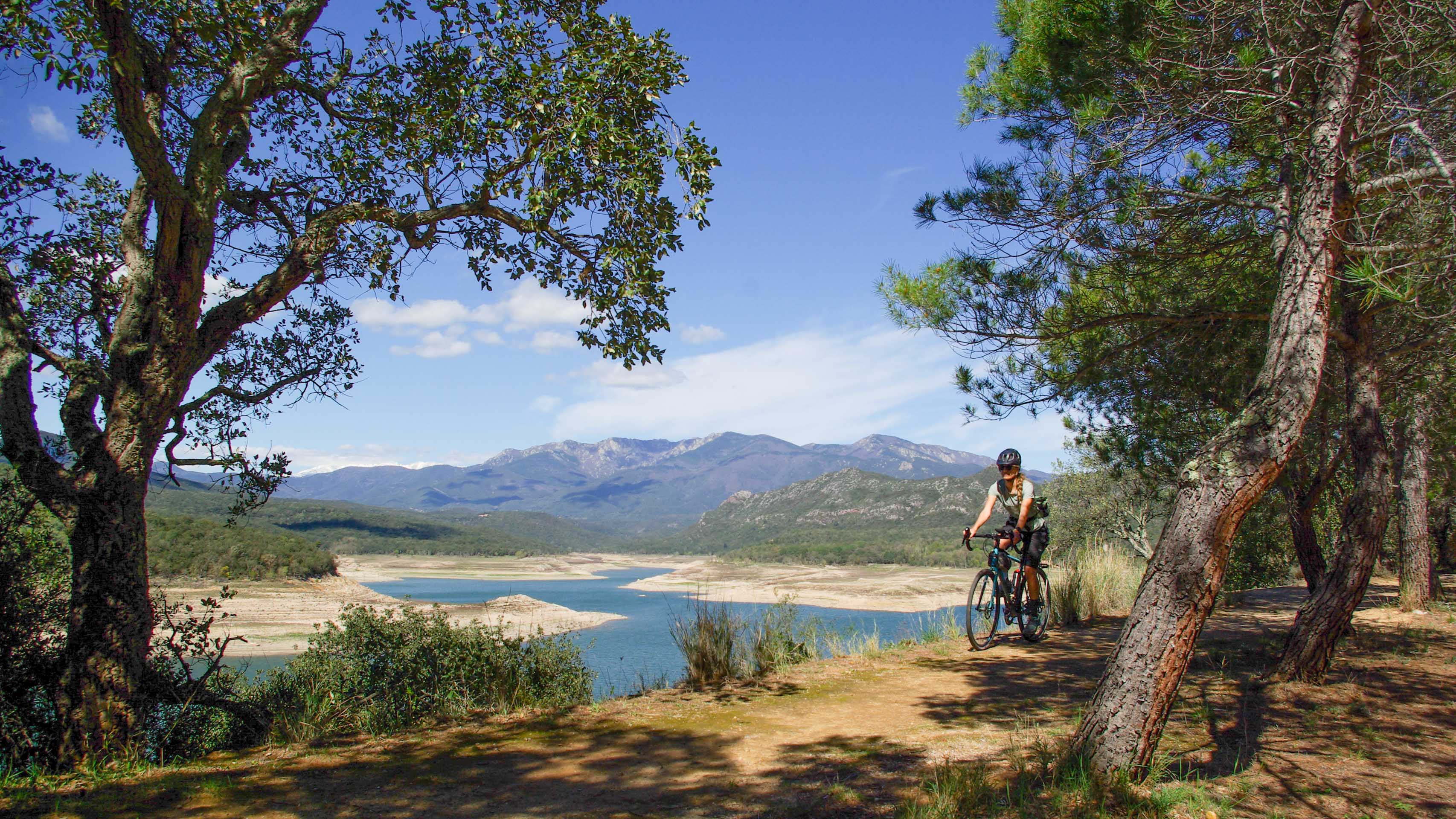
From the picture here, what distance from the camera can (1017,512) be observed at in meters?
7.32

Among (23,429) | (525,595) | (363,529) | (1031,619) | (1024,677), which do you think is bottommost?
(525,595)

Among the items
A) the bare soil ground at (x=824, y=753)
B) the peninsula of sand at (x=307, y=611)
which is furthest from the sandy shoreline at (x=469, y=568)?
the bare soil ground at (x=824, y=753)

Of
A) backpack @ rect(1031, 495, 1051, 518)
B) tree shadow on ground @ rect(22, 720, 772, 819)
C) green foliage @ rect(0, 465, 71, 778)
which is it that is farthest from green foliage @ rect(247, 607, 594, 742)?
backpack @ rect(1031, 495, 1051, 518)

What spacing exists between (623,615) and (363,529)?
86232 millimetres

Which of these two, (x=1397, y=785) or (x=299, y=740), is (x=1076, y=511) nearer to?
(x=1397, y=785)

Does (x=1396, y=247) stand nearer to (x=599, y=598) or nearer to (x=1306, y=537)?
(x=1306, y=537)

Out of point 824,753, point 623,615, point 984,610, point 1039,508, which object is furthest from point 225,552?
point 824,753

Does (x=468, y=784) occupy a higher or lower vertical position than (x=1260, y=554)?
lower

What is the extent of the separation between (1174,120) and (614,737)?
6.38 m

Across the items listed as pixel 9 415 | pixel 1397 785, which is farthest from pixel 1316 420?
pixel 9 415

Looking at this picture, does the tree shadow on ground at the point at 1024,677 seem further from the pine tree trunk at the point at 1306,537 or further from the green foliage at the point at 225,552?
the green foliage at the point at 225,552

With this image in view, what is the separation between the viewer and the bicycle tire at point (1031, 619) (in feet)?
25.3

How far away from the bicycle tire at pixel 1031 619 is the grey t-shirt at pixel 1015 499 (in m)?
0.54

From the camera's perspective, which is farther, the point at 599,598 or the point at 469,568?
the point at 469,568
